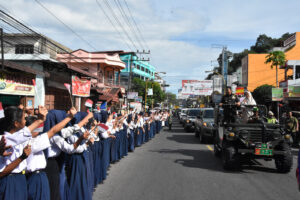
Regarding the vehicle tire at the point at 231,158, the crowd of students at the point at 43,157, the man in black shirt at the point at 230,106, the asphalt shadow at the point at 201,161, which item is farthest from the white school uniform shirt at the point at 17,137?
the man in black shirt at the point at 230,106

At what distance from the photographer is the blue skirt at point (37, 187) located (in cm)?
346

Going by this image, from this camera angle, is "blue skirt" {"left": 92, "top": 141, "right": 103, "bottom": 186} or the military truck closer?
"blue skirt" {"left": 92, "top": 141, "right": 103, "bottom": 186}

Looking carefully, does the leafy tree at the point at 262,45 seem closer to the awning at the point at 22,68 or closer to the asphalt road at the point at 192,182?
the awning at the point at 22,68

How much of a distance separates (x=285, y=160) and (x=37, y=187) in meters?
6.78

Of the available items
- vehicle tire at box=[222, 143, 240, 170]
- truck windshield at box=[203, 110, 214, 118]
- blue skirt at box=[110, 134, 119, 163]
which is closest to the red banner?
blue skirt at box=[110, 134, 119, 163]

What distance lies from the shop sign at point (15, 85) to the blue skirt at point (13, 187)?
980cm

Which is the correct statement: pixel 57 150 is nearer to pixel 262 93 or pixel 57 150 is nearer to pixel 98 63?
pixel 98 63

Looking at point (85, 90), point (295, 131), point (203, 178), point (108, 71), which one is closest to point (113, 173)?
point (203, 178)

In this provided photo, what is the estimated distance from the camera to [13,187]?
321 cm

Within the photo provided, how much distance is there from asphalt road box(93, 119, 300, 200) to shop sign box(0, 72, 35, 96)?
6.07 meters

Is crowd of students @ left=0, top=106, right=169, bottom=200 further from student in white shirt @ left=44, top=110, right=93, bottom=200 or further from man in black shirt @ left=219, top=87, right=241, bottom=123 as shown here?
man in black shirt @ left=219, top=87, right=241, bottom=123

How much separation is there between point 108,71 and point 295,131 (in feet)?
84.4

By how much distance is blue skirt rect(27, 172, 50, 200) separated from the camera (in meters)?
3.46

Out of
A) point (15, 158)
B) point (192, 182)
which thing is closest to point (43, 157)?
point (15, 158)
